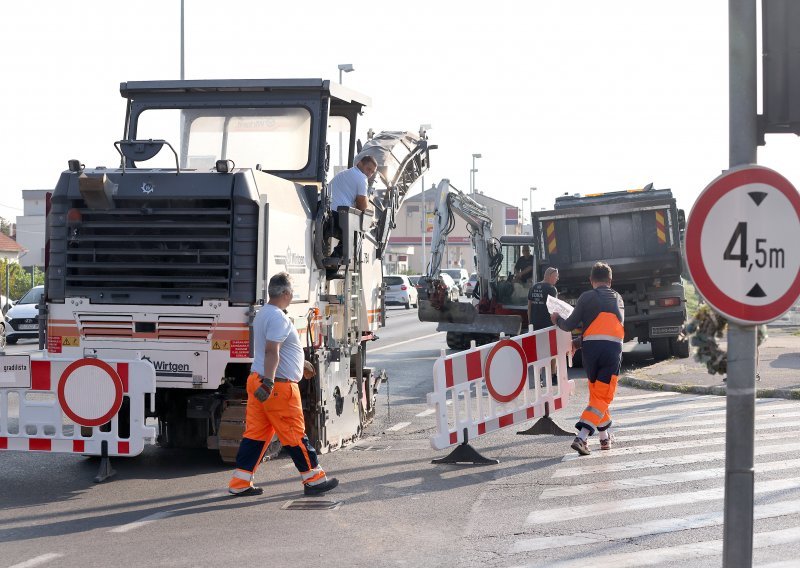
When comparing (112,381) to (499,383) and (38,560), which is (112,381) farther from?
(499,383)

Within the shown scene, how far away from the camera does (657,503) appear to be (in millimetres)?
8672

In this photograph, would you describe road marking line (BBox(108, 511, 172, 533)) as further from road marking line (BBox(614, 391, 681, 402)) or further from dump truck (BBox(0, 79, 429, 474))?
road marking line (BBox(614, 391, 681, 402))

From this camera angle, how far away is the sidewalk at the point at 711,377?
54.7 feet

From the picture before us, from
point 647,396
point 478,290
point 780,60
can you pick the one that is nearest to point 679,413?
point 647,396

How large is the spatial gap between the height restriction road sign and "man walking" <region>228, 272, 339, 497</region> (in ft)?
15.7

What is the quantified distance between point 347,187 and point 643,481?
14.1ft

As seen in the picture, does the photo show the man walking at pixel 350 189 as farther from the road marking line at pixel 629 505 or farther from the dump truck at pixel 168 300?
the road marking line at pixel 629 505

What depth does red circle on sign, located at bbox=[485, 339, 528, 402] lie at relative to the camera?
11648mm

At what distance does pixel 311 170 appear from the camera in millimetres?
11711

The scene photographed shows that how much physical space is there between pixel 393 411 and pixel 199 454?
4216 mm

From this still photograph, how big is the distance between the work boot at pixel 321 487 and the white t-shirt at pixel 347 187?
3.41m

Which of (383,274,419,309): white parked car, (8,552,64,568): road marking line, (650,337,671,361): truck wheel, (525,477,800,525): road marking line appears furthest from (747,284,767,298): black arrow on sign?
(383,274,419,309): white parked car

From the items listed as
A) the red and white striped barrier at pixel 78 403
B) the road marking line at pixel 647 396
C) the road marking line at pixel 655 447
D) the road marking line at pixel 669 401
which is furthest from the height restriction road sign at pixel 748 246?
the road marking line at pixel 647 396

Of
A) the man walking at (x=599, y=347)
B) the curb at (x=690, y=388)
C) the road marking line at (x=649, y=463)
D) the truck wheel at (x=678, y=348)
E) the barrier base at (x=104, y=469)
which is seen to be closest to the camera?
the barrier base at (x=104, y=469)
